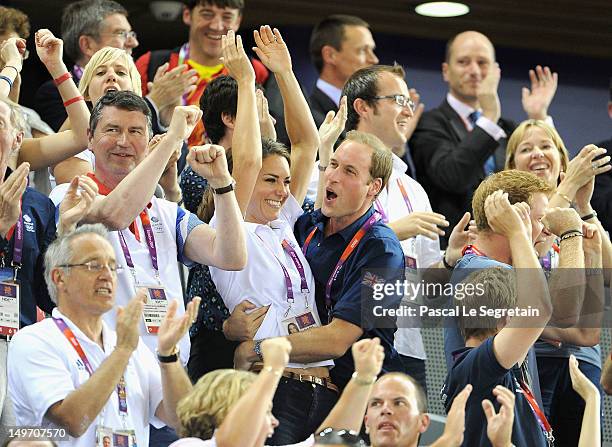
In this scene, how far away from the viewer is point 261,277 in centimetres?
525

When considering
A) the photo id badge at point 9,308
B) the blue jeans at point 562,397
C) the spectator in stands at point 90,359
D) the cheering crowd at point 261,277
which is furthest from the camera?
the blue jeans at point 562,397

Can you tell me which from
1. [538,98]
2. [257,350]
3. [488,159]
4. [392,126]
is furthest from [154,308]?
[538,98]

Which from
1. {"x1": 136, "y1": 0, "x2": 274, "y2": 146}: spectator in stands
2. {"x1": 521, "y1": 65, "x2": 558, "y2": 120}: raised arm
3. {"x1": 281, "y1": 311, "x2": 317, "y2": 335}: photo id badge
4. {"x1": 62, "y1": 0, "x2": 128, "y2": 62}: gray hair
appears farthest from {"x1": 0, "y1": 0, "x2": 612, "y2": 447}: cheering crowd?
{"x1": 521, "y1": 65, "x2": 558, "y2": 120}: raised arm

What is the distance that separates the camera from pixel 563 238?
5.49 meters

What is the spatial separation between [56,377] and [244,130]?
1.49 metres

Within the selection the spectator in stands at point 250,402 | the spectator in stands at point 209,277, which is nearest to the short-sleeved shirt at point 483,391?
the spectator in stands at point 250,402

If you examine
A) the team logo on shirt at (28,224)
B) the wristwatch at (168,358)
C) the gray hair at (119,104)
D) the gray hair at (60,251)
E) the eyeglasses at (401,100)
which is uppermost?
the eyeglasses at (401,100)

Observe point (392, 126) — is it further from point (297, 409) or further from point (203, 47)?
point (297, 409)

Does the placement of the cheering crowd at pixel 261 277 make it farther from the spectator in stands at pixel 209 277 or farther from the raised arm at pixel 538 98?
the raised arm at pixel 538 98

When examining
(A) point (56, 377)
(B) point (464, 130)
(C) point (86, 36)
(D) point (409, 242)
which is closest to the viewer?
(A) point (56, 377)

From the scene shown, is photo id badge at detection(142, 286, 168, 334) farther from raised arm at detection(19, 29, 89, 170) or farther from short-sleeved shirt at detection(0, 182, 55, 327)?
raised arm at detection(19, 29, 89, 170)

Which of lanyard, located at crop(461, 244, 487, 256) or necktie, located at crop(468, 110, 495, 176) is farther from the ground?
necktie, located at crop(468, 110, 495, 176)

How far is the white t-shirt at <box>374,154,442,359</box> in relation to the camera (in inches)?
231

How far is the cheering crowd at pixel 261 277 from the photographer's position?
14.3ft
